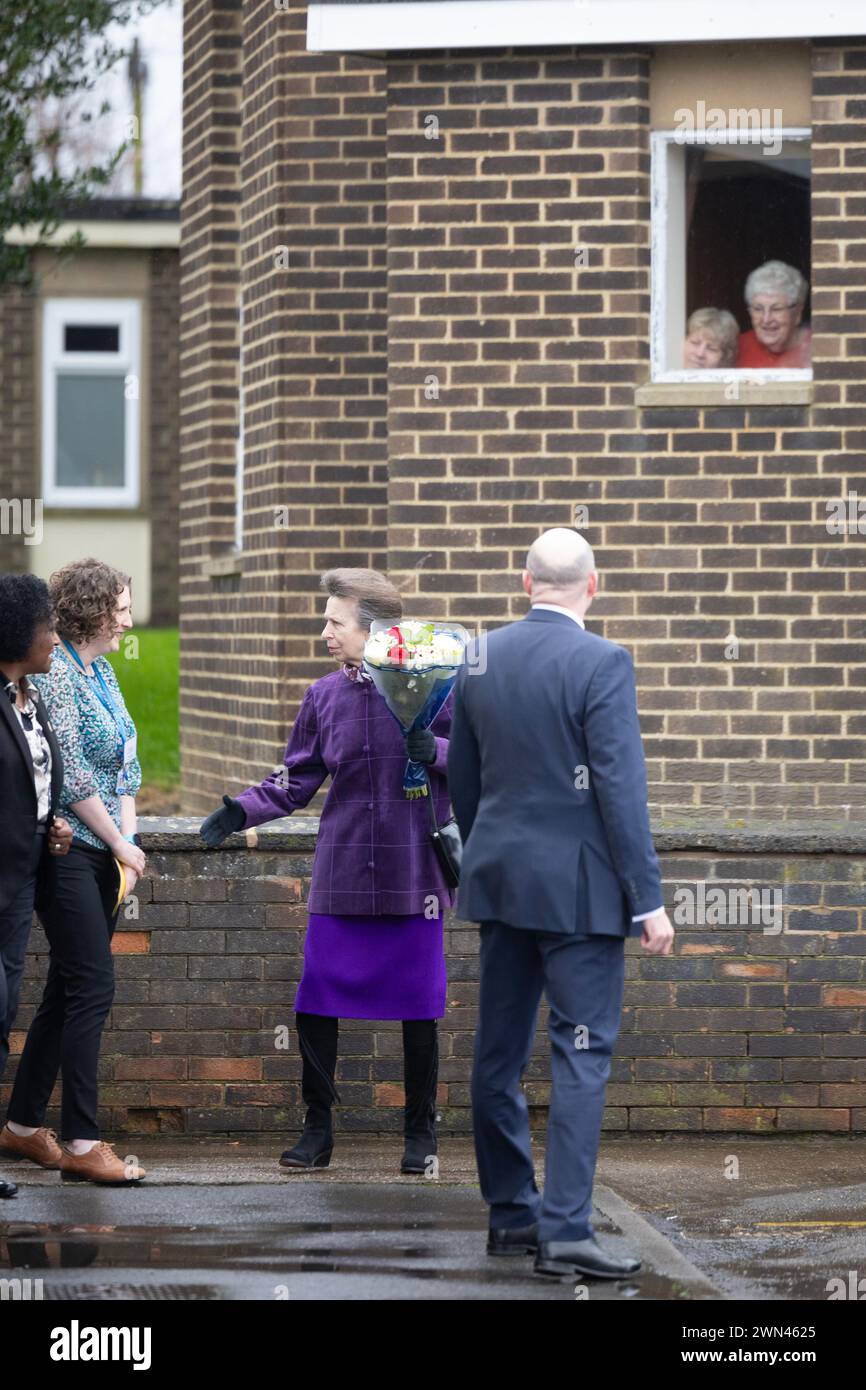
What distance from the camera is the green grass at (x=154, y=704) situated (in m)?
14.5

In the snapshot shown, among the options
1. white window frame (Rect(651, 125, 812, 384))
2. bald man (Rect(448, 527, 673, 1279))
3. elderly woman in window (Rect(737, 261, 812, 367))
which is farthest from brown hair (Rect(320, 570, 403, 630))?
elderly woman in window (Rect(737, 261, 812, 367))

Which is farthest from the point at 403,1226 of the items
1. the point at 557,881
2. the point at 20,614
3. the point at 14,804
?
the point at 20,614

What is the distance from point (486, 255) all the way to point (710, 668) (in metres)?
2.06

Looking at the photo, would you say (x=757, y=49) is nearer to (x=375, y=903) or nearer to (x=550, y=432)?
(x=550, y=432)

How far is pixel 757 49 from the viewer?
9.65 metres

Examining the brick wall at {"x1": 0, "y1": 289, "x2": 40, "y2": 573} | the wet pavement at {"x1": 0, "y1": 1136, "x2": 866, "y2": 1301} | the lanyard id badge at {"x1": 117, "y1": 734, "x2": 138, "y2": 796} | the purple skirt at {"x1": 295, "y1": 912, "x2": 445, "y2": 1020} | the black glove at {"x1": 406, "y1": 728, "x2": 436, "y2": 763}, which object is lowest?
the wet pavement at {"x1": 0, "y1": 1136, "x2": 866, "y2": 1301}

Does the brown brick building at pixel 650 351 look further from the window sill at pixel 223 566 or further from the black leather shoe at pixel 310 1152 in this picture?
the black leather shoe at pixel 310 1152

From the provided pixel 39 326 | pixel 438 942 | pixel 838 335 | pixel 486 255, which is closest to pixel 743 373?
pixel 838 335

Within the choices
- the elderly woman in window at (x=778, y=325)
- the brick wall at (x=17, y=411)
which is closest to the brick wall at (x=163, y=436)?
the brick wall at (x=17, y=411)

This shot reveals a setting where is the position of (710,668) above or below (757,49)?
below

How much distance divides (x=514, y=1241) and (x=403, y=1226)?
1.47 ft

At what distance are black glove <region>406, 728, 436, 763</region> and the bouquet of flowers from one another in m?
0.04

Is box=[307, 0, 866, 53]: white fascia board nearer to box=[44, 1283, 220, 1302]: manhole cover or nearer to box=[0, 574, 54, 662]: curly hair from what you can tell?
box=[0, 574, 54, 662]: curly hair

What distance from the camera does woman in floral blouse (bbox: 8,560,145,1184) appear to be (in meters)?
6.88
